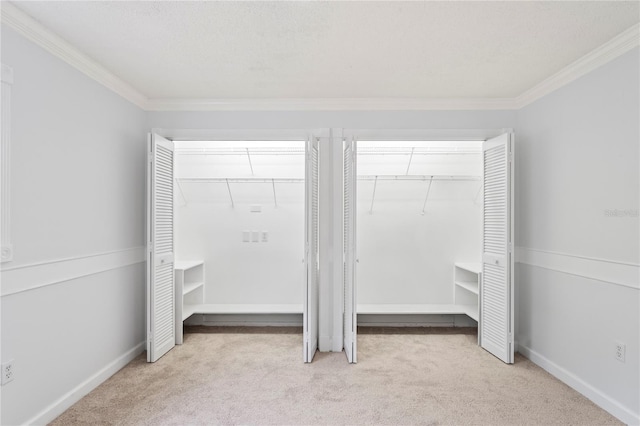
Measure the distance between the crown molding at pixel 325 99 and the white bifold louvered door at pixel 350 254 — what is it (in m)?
0.54

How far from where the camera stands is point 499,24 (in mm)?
2102

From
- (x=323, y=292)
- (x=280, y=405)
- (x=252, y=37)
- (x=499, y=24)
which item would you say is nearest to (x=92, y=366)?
(x=280, y=405)

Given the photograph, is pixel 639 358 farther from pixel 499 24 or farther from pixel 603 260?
pixel 499 24

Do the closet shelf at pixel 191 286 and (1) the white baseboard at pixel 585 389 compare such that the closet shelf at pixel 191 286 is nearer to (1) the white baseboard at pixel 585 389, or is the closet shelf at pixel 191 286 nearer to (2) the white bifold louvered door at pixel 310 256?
(2) the white bifold louvered door at pixel 310 256

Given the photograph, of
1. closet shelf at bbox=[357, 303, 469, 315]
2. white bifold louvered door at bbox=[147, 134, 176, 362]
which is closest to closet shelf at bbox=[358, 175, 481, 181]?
closet shelf at bbox=[357, 303, 469, 315]

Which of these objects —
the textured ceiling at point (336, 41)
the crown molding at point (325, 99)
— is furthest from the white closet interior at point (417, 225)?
the textured ceiling at point (336, 41)

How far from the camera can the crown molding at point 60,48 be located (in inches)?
78.5

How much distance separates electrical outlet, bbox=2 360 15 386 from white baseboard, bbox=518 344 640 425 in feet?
12.2

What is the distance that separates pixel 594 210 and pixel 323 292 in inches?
90.8

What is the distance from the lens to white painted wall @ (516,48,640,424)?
2260 millimetres

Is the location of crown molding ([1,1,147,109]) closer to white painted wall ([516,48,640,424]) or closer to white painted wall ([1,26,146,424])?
white painted wall ([1,26,146,424])

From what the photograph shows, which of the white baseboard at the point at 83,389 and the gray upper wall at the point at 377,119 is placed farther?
the gray upper wall at the point at 377,119

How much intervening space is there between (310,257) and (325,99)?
1542 millimetres

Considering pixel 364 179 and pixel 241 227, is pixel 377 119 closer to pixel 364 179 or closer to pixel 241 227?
pixel 364 179
